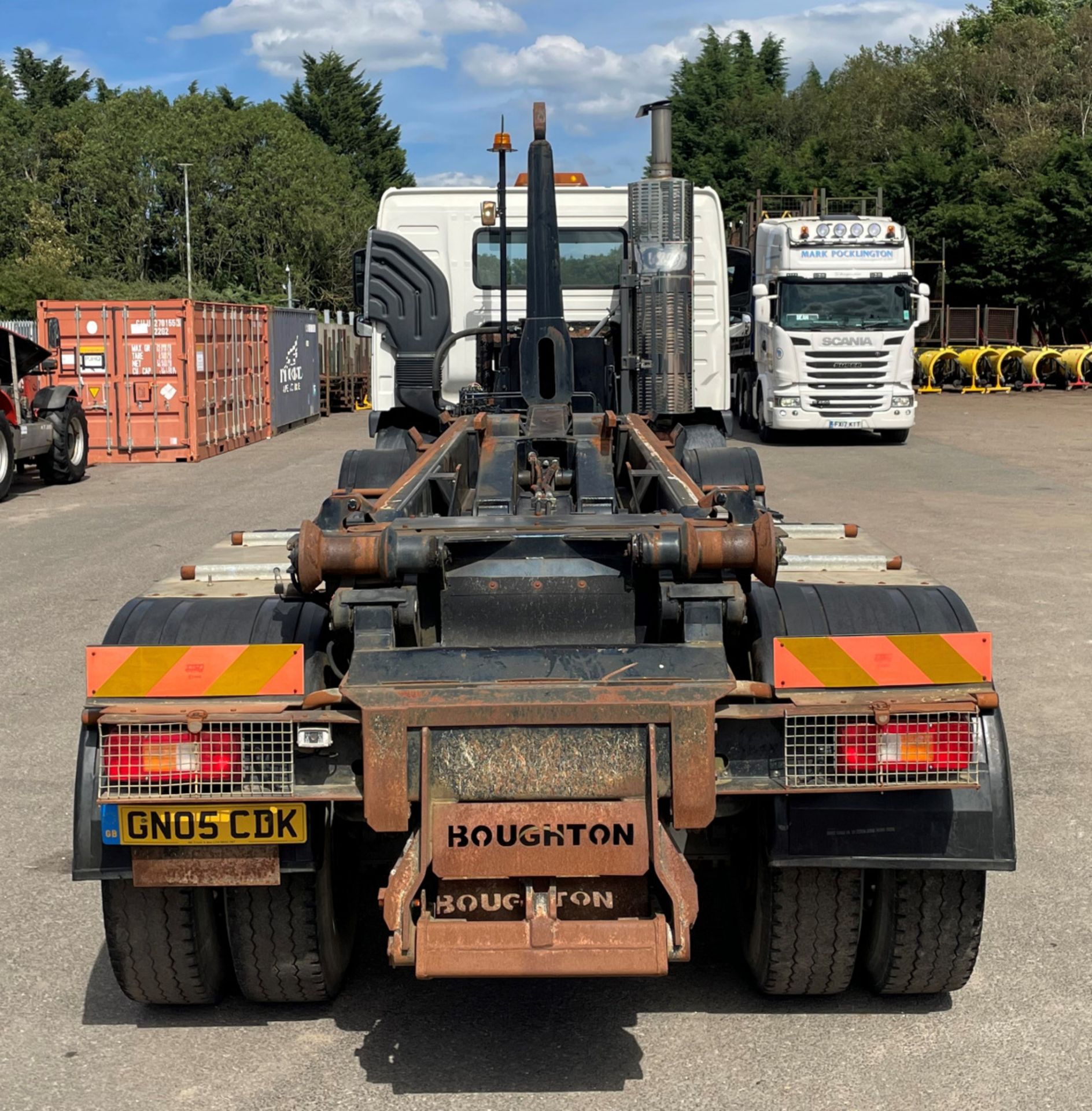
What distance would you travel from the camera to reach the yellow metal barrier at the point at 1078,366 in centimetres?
3906

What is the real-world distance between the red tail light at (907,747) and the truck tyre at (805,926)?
0.37 metres

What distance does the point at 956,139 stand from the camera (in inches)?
2210

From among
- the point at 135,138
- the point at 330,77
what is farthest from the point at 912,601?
the point at 330,77

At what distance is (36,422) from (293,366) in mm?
11908

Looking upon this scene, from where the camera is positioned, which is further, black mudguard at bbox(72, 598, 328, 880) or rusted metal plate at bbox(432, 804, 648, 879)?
black mudguard at bbox(72, 598, 328, 880)

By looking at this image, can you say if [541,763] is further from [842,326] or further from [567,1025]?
[842,326]

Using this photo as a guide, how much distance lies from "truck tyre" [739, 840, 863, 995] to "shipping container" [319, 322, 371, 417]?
102ft

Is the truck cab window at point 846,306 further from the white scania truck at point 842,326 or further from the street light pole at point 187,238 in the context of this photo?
the street light pole at point 187,238

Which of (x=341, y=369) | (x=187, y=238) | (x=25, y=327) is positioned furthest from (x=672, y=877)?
(x=187, y=238)

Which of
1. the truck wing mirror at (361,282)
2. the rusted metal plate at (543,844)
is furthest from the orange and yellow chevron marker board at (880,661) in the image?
the truck wing mirror at (361,282)

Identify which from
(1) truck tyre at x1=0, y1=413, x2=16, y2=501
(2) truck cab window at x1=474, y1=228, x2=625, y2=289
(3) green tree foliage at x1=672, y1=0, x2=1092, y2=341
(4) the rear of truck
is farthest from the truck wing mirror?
(3) green tree foliage at x1=672, y1=0, x2=1092, y2=341

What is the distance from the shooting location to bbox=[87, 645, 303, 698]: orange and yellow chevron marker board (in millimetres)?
4090

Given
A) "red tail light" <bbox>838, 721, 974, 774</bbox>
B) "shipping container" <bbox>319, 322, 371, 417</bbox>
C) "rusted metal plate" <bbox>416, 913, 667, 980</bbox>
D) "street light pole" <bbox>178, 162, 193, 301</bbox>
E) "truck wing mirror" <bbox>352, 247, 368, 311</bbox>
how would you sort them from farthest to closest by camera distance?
"street light pole" <bbox>178, 162, 193, 301</bbox>
"shipping container" <bbox>319, 322, 371, 417</bbox>
"truck wing mirror" <bbox>352, 247, 368, 311</bbox>
"red tail light" <bbox>838, 721, 974, 774</bbox>
"rusted metal plate" <bbox>416, 913, 667, 980</bbox>

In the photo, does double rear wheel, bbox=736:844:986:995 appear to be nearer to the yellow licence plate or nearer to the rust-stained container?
the yellow licence plate
